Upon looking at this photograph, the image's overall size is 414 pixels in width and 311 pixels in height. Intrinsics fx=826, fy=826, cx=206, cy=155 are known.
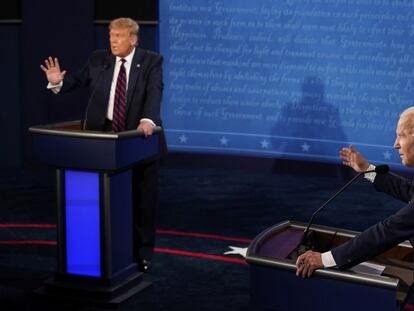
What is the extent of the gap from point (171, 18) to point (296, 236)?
5364 mm

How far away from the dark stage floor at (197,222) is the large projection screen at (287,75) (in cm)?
36

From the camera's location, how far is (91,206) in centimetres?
447

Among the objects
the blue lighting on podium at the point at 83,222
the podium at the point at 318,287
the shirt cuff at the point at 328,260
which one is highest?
the shirt cuff at the point at 328,260

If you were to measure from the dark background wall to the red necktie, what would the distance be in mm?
3428

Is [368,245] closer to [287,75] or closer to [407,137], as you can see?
[407,137]

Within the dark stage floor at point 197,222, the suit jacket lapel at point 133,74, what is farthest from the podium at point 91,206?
the suit jacket lapel at point 133,74

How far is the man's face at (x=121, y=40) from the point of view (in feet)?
15.7

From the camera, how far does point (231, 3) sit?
8125mm

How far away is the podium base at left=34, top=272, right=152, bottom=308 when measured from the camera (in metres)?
4.52

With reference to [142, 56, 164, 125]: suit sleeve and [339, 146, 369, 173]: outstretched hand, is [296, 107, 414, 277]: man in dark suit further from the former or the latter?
[142, 56, 164, 125]: suit sleeve

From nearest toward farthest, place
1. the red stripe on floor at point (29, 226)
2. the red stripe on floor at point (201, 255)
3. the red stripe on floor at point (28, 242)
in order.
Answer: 1. the red stripe on floor at point (201, 255)
2. the red stripe on floor at point (28, 242)
3. the red stripe on floor at point (29, 226)

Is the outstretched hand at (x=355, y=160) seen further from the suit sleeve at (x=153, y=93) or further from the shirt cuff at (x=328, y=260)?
the suit sleeve at (x=153, y=93)

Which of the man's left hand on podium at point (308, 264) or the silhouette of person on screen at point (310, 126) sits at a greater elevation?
the man's left hand on podium at point (308, 264)

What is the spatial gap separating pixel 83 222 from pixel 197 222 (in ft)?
6.73
